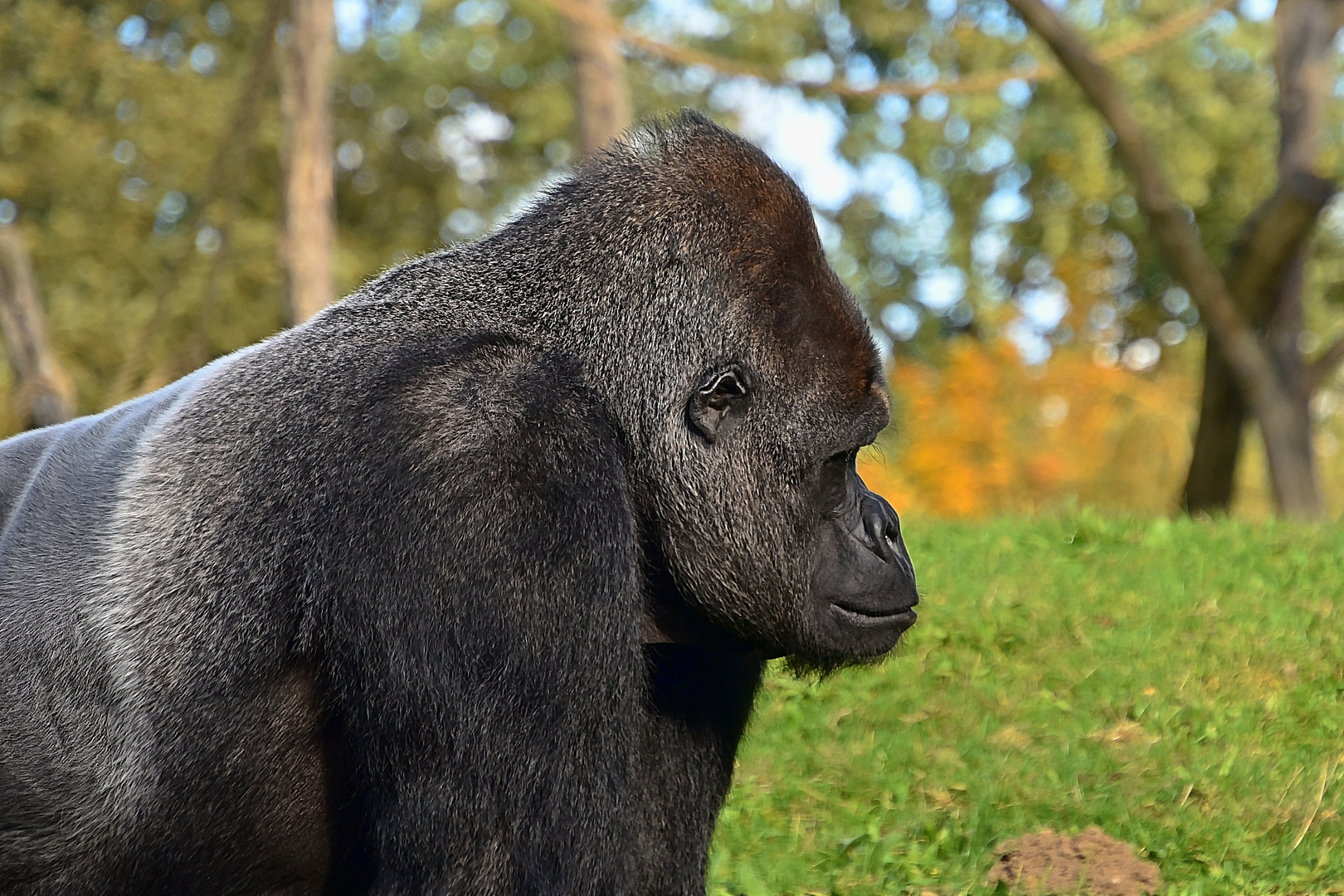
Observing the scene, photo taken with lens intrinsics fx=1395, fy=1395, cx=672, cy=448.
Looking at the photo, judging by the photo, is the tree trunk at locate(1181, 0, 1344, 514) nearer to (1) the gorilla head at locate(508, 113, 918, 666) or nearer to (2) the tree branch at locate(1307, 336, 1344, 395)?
(2) the tree branch at locate(1307, 336, 1344, 395)

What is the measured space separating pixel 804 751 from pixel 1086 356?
20.3 meters

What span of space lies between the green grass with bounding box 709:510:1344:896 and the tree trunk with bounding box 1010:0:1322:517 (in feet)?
13.8

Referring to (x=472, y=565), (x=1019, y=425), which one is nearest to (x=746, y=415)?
(x=472, y=565)

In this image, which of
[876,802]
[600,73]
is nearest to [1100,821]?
[876,802]

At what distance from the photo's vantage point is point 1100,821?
3885 mm

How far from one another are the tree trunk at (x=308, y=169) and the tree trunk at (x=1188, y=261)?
5.25 meters

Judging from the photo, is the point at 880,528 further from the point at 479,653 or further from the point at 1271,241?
the point at 1271,241

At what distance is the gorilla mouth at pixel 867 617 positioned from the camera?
3109 millimetres

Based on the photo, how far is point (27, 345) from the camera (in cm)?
885

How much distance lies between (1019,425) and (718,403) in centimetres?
2097

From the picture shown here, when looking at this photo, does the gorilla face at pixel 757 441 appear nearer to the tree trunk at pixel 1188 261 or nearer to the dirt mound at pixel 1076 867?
the dirt mound at pixel 1076 867

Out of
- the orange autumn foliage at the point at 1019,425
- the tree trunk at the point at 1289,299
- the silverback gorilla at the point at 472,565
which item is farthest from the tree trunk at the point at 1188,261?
the orange autumn foliage at the point at 1019,425

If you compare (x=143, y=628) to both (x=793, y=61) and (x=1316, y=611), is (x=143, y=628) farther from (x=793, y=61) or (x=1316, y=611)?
(x=793, y=61)

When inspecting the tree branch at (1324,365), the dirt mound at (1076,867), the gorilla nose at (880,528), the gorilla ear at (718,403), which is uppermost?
the tree branch at (1324,365)
